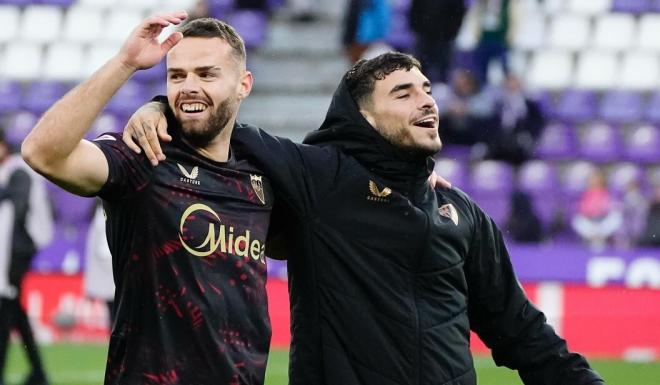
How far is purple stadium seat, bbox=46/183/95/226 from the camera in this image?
15.9m

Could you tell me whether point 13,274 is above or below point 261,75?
below

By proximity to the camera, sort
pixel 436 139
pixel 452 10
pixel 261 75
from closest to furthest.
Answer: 1. pixel 436 139
2. pixel 452 10
3. pixel 261 75

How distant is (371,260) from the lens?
15.2 feet

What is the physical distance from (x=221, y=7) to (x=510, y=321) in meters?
14.1

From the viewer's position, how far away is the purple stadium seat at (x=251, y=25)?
59.9ft

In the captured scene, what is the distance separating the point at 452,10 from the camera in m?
16.6

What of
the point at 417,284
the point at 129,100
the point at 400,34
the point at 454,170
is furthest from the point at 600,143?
the point at 417,284

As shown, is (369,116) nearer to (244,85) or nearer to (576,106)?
(244,85)

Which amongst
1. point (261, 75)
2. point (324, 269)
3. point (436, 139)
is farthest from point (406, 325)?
point (261, 75)

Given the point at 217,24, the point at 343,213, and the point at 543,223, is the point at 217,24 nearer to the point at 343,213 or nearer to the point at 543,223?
the point at 343,213

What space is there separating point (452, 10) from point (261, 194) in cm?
1248

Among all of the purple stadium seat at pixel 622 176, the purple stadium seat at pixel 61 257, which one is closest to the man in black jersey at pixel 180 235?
the purple stadium seat at pixel 61 257

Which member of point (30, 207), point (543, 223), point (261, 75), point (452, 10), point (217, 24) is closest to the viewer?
point (217, 24)

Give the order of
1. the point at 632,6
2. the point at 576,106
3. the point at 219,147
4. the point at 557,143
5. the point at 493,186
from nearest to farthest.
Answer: the point at 219,147 → the point at 493,186 → the point at 557,143 → the point at 576,106 → the point at 632,6
